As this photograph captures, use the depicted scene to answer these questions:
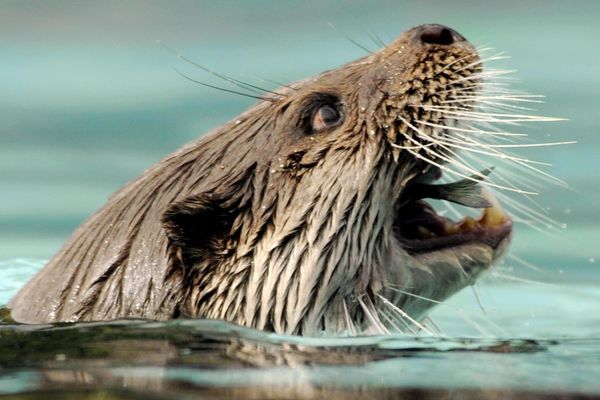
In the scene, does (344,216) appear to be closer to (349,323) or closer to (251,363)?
(349,323)

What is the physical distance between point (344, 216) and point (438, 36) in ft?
3.17

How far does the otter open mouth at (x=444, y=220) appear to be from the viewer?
604 centimetres

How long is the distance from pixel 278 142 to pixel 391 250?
0.69 metres

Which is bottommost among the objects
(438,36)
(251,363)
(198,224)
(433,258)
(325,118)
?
(251,363)

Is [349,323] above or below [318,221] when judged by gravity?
below

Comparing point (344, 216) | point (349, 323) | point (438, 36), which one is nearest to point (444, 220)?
point (344, 216)

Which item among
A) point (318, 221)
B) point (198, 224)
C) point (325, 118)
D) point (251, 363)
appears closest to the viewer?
point (251, 363)

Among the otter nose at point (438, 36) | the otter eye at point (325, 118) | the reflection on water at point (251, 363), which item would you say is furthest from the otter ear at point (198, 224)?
the otter nose at point (438, 36)

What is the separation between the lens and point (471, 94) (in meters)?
6.10

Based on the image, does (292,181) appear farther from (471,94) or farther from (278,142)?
(471,94)

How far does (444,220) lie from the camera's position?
6168 mm

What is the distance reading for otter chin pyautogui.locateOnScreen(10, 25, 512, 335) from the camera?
5.84 meters

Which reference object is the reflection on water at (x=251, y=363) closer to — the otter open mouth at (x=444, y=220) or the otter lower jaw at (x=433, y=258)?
the otter lower jaw at (x=433, y=258)

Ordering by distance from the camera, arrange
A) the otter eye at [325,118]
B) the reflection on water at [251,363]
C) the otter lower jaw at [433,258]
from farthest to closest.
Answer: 1. the otter eye at [325,118]
2. the otter lower jaw at [433,258]
3. the reflection on water at [251,363]
